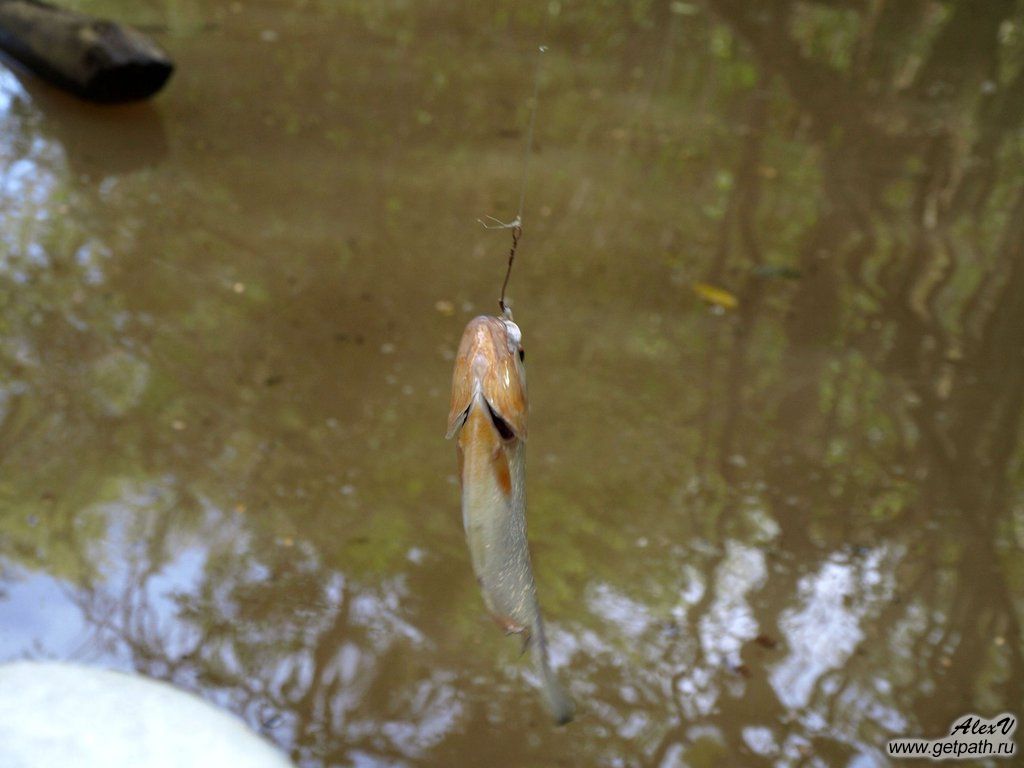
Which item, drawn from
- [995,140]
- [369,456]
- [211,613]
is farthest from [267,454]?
[995,140]

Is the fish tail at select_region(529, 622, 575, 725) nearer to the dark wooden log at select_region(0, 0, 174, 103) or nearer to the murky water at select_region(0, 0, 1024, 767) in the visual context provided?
the murky water at select_region(0, 0, 1024, 767)

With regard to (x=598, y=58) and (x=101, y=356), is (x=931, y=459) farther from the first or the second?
(x=598, y=58)

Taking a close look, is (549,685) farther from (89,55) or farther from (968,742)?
(89,55)

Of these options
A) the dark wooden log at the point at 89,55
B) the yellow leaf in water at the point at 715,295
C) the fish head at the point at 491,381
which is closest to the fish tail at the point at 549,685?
the fish head at the point at 491,381

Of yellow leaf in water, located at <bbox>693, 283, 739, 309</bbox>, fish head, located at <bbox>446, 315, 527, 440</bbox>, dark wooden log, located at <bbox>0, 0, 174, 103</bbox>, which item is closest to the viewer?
fish head, located at <bbox>446, 315, 527, 440</bbox>

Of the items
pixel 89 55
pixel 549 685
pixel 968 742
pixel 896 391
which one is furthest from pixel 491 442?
pixel 89 55

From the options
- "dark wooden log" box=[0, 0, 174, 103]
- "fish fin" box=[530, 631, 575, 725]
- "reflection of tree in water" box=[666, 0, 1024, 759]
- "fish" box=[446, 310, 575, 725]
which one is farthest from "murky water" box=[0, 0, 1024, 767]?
"fish" box=[446, 310, 575, 725]

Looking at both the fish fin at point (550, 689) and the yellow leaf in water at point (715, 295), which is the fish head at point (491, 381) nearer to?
the fish fin at point (550, 689)
